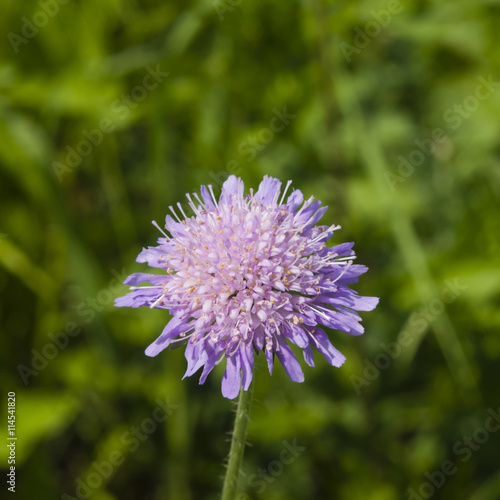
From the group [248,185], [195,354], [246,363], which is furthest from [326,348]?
[248,185]

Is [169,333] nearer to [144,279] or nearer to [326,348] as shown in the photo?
[144,279]

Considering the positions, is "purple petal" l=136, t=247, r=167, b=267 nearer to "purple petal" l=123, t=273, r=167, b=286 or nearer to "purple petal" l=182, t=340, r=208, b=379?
"purple petal" l=123, t=273, r=167, b=286

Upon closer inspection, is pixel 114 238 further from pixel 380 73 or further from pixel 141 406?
pixel 380 73

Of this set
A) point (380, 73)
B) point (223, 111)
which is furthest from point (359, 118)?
point (380, 73)

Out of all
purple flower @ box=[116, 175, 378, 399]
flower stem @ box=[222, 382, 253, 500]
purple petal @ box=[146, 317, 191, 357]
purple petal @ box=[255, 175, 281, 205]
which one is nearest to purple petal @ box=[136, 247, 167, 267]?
purple flower @ box=[116, 175, 378, 399]

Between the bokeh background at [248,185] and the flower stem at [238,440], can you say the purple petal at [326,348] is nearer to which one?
the flower stem at [238,440]
